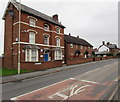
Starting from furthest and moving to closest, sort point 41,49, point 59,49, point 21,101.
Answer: point 59,49
point 41,49
point 21,101

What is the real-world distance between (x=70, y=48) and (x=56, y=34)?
893 cm

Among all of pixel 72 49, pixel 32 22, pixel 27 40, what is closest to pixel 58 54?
pixel 27 40

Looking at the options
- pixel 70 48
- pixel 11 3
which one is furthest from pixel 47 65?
pixel 70 48

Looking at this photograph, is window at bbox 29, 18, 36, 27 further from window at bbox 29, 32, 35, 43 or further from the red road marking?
the red road marking

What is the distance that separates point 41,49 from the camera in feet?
67.1

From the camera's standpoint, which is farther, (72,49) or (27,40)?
(72,49)

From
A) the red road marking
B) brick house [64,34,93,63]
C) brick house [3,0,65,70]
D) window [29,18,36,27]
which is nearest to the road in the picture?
the red road marking

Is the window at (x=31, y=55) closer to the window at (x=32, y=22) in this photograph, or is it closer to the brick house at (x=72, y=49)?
the window at (x=32, y=22)

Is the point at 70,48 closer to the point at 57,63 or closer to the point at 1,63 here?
the point at 57,63

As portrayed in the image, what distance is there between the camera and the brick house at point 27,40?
56.7 feet

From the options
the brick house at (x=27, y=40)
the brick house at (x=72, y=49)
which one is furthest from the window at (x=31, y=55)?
the brick house at (x=72, y=49)

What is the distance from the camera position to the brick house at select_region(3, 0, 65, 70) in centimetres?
1730

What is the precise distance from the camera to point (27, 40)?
18.1 m

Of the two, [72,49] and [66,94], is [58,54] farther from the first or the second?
[66,94]
